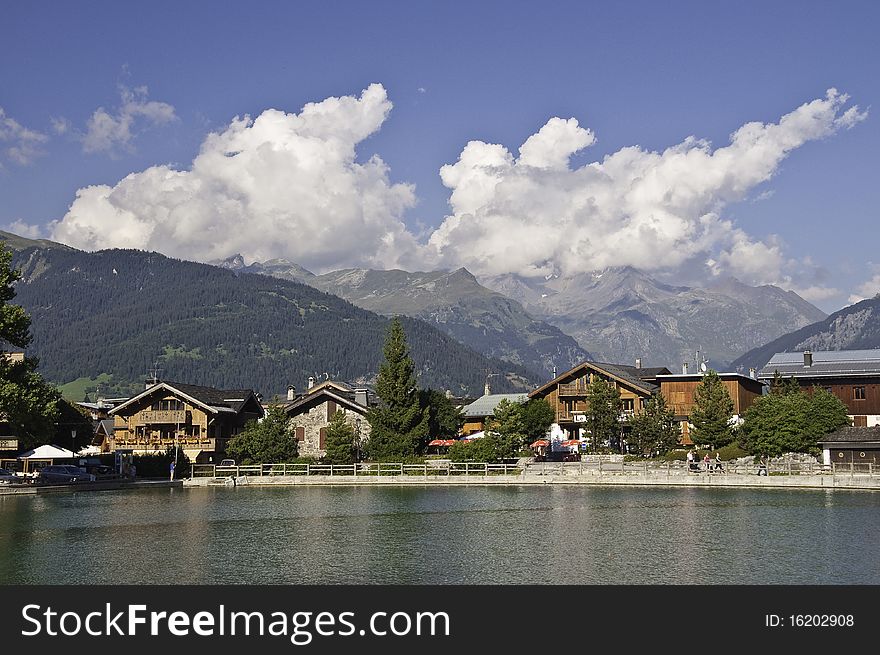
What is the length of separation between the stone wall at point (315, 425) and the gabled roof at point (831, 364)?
41.4 meters

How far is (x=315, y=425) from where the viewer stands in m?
97.4

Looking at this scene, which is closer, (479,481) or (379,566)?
(379,566)

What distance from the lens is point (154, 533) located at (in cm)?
4494

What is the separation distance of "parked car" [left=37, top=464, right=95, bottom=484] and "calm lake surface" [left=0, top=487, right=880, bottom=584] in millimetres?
6913

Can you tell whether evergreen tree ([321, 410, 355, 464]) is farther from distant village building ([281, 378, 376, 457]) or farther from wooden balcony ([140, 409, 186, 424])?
wooden balcony ([140, 409, 186, 424])

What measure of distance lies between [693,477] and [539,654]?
47.8 meters

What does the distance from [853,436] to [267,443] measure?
46924 millimetres

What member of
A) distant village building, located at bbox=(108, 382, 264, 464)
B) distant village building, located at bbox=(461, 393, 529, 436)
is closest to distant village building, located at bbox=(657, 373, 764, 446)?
distant village building, located at bbox=(461, 393, 529, 436)

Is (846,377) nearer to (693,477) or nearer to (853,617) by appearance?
(693,477)

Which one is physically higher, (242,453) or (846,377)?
(846,377)

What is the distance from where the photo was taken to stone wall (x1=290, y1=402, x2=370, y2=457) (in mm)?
96375

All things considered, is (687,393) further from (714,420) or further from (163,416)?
(163,416)

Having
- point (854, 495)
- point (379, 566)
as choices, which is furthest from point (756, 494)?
point (379, 566)

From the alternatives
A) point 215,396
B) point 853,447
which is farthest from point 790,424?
point 215,396
